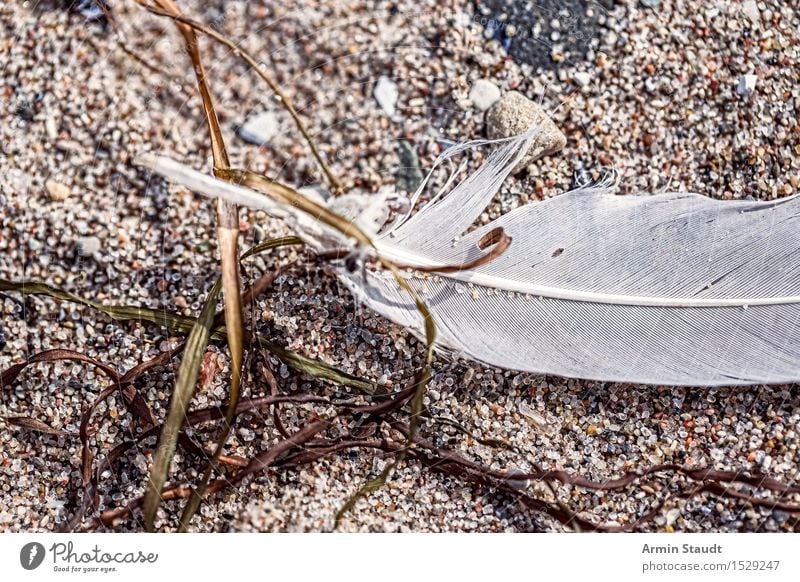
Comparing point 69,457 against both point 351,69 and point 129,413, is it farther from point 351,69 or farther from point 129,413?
point 351,69

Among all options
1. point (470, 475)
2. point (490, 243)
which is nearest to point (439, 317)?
point (490, 243)

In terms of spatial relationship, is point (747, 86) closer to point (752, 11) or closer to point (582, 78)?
point (752, 11)

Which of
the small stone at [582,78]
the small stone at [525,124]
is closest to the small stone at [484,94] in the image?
the small stone at [525,124]

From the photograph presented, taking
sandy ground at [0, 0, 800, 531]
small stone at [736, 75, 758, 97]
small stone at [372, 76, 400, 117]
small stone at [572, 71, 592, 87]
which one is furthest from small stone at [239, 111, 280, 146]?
small stone at [736, 75, 758, 97]

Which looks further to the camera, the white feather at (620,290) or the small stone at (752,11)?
the small stone at (752,11)

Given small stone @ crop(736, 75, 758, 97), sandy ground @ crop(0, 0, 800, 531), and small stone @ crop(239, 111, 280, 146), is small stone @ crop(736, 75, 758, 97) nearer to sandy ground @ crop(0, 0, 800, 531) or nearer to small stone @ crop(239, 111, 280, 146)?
sandy ground @ crop(0, 0, 800, 531)

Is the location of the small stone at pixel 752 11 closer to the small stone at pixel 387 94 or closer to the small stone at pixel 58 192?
the small stone at pixel 387 94

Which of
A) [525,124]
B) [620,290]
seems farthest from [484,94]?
[620,290]
